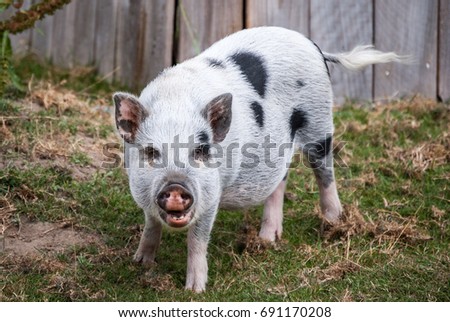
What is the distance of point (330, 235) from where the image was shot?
4.96m

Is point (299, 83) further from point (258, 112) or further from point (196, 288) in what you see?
point (196, 288)

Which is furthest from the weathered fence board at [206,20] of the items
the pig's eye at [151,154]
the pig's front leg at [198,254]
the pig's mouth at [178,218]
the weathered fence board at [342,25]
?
the pig's mouth at [178,218]

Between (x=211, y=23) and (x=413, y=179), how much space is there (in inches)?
88.3

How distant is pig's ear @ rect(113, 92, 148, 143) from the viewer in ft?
13.3

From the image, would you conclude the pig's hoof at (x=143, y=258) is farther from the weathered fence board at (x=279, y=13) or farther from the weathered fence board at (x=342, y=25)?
the weathered fence board at (x=342, y=25)

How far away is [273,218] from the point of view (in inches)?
197

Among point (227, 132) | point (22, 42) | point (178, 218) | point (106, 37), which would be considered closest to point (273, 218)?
point (227, 132)

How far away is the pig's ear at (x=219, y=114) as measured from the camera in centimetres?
409

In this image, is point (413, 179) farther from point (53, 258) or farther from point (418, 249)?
point (53, 258)

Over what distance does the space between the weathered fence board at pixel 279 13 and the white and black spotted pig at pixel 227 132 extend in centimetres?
166

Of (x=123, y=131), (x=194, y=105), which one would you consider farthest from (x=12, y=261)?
(x=194, y=105)
